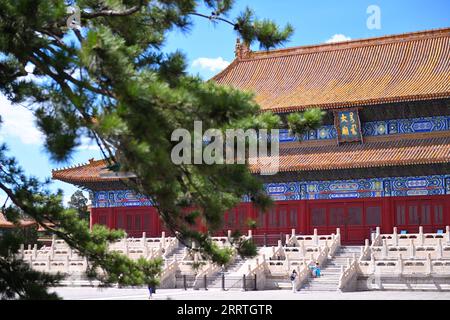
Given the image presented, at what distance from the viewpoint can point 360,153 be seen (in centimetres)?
2981

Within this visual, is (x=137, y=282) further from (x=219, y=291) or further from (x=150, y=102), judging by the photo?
(x=219, y=291)

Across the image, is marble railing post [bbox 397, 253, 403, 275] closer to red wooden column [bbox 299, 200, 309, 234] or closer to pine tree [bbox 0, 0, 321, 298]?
red wooden column [bbox 299, 200, 309, 234]

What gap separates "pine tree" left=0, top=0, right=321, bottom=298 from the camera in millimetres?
6512

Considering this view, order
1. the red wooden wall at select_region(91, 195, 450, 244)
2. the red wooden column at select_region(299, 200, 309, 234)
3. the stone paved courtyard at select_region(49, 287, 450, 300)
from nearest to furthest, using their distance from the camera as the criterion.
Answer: the stone paved courtyard at select_region(49, 287, 450, 300) → the red wooden wall at select_region(91, 195, 450, 244) → the red wooden column at select_region(299, 200, 309, 234)

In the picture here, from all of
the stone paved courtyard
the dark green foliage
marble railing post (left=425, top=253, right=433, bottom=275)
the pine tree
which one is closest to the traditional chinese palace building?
the stone paved courtyard

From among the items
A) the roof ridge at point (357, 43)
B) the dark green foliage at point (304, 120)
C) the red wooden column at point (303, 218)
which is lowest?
the red wooden column at point (303, 218)

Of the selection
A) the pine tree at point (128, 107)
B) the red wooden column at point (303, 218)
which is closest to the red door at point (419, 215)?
the red wooden column at point (303, 218)

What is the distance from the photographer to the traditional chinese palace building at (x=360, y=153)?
2855 centimetres

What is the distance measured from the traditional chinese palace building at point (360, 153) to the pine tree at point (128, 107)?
56.4 feet

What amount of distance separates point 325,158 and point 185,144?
77.2 feet

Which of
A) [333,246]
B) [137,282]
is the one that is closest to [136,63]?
[137,282]

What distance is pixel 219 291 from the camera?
73.8 ft

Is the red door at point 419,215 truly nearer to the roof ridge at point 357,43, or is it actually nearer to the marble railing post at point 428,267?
the marble railing post at point 428,267

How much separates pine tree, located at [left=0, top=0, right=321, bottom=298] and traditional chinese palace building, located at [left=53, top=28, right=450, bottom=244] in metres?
17.2
